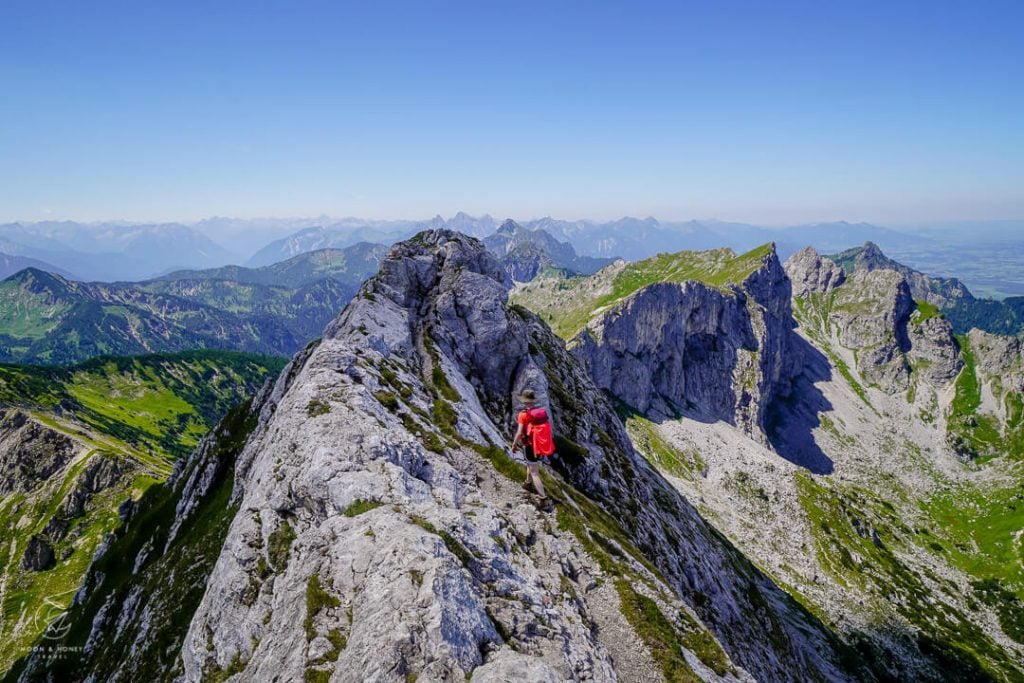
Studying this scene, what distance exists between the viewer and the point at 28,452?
5650 inches

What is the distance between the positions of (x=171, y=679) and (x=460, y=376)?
3833cm

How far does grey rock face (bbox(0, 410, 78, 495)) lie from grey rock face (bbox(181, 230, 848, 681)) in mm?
133539

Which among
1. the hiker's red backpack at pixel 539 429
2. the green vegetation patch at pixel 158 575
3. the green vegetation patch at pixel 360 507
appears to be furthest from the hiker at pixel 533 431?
the green vegetation patch at pixel 158 575

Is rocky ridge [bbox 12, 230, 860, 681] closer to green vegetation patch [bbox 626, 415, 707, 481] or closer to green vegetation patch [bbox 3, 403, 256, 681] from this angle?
green vegetation patch [bbox 3, 403, 256, 681]

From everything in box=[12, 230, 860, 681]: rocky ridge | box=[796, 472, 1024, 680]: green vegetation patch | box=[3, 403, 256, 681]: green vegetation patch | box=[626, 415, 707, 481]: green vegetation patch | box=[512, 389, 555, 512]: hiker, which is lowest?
box=[796, 472, 1024, 680]: green vegetation patch

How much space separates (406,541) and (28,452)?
18087cm

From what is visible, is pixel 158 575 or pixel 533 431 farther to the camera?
pixel 158 575

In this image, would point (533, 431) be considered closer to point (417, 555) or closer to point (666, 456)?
point (417, 555)

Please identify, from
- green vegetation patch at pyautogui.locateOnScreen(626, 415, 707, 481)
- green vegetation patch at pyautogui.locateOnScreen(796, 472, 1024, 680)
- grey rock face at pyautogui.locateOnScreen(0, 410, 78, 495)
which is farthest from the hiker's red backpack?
grey rock face at pyautogui.locateOnScreen(0, 410, 78, 495)

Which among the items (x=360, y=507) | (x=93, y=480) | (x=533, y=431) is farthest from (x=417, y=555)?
(x=93, y=480)

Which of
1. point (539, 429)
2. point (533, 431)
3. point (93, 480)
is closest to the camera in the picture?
point (539, 429)

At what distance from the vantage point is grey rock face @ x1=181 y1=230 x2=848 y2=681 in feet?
73.5

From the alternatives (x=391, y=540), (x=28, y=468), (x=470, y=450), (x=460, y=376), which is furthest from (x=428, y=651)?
(x=28, y=468)

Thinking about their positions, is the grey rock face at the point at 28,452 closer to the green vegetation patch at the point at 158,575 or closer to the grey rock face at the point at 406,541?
→ the green vegetation patch at the point at 158,575
